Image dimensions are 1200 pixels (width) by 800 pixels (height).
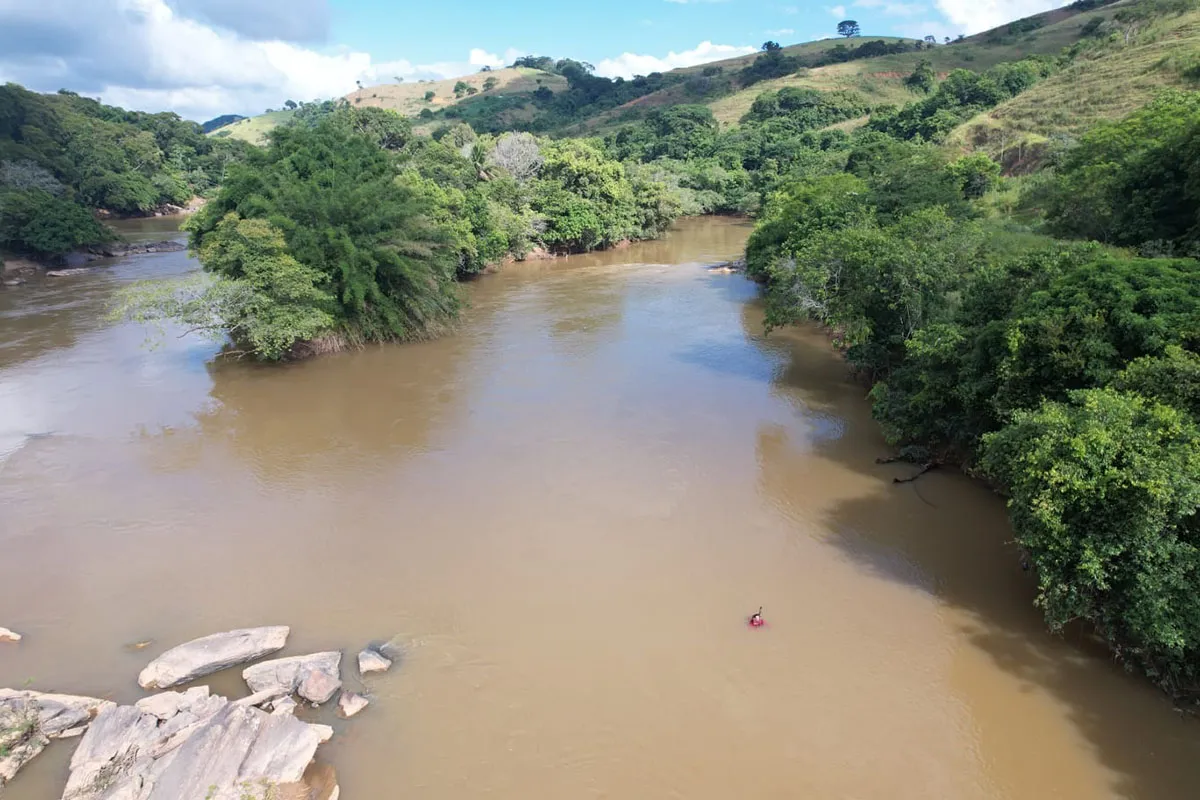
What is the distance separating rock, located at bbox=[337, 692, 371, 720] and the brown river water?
0.27 metres

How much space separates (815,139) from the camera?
6919 centimetres

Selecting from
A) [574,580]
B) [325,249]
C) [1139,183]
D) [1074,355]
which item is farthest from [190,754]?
[1139,183]

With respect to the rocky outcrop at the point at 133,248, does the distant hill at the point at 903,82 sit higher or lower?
higher

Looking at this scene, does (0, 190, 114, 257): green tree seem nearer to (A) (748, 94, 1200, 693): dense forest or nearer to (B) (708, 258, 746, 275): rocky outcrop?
(B) (708, 258, 746, 275): rocky outcrop

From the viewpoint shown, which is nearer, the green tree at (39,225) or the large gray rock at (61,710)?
the large gray rock at (61,710)

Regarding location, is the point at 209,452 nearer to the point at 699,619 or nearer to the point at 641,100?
the point at 699,619

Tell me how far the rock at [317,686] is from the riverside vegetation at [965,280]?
1010 centimetres

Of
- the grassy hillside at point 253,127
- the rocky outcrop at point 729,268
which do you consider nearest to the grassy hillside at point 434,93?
the grassy hillside at point 253,127

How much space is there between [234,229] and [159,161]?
196 feet

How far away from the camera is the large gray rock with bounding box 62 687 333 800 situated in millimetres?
7672

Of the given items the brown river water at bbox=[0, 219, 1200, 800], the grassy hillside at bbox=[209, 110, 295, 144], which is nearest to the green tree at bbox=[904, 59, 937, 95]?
the brown river water at bbox=[0, 219, 1200, 800]

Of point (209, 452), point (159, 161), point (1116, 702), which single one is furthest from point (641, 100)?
point (1116, 702)

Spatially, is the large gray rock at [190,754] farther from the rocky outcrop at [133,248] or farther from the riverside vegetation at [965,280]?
the rocky outcrop at [133,248]

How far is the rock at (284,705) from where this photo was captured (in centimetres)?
917
